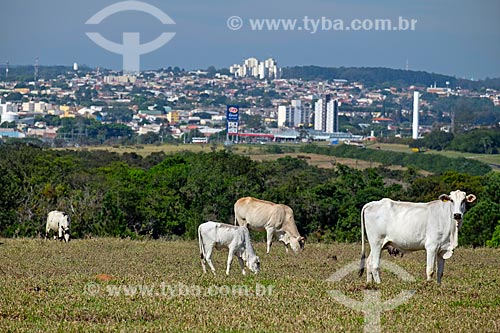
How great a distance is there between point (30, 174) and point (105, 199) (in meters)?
11.1

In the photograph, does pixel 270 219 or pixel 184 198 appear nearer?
pixel 270 219

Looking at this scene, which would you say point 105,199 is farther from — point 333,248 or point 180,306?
point 180,306

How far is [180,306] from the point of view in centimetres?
1202

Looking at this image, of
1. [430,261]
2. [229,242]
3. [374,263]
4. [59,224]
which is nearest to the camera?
[430,261]

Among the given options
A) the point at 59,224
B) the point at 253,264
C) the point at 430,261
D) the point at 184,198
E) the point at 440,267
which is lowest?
the point at 184,198

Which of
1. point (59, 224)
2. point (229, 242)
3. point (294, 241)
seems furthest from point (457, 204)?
point (59, 224)

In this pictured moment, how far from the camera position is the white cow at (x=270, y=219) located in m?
24.5

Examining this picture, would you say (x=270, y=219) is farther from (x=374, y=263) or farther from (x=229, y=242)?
(x=374, y=263)

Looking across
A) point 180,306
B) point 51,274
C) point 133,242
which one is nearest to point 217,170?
A: point 133,242

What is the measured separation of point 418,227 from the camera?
15.1 metres

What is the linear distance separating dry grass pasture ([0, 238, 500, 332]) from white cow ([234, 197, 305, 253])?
17.5 feet

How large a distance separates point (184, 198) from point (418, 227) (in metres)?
32.8

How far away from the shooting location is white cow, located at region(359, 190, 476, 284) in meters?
15.0

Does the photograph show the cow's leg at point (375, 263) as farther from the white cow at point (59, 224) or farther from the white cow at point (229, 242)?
the white cow at point (59, 224)
